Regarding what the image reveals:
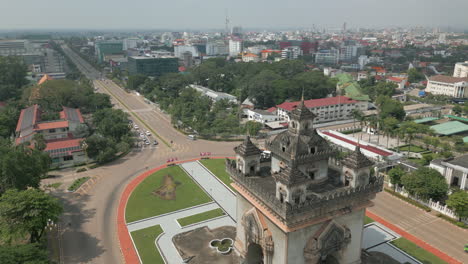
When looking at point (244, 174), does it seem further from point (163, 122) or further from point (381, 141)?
point (163, 122)

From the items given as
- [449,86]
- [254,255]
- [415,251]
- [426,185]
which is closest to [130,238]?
[254,255]

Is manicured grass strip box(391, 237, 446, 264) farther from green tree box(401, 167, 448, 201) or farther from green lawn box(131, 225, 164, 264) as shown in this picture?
green lawn box(131, 225, 164, 264)

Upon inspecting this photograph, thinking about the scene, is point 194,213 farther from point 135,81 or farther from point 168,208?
point 135,81

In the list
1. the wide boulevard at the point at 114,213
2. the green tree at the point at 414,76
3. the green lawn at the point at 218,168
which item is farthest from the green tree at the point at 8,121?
the green tree at the point at 414,76

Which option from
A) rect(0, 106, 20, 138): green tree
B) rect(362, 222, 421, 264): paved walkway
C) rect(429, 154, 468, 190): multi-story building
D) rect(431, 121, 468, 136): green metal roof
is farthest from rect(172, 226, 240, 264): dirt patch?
rect(431, 121, 468, 136): green metal roof

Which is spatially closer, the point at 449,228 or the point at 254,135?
the point at 449,228

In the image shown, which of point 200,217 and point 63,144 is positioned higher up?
point 63,144

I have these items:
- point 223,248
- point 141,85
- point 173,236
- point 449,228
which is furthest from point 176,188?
point 141,85
